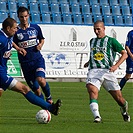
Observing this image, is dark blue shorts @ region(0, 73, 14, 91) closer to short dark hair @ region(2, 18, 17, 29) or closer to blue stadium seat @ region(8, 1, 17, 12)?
short dark hair @ region(2, 18, 17, 29)

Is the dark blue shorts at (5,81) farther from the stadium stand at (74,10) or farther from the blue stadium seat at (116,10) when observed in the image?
the blue stadium seat at (116,10)

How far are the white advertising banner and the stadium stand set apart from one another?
424 centimetres

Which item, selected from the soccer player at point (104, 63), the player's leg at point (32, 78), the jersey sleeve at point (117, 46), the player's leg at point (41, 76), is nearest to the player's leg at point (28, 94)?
the soccer player at point (104, 63)

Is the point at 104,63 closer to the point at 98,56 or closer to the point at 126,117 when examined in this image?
the point at 98,56

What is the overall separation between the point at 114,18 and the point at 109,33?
556 centimetres

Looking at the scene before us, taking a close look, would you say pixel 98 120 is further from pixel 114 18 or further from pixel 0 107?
pixel 114 18

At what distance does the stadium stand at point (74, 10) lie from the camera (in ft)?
90.7

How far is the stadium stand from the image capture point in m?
27.7

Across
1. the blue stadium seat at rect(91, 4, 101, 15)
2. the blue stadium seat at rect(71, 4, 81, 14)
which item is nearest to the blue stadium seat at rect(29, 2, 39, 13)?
the blue stadium seat at rect(71, 4, 81, 14)

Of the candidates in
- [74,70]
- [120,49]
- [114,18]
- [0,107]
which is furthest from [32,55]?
[114,18]

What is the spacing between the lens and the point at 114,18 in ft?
95.5

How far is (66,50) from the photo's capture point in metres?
22.9

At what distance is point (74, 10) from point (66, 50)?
19.9ft

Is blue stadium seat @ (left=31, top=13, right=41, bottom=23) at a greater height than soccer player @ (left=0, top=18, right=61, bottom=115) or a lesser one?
lesser
